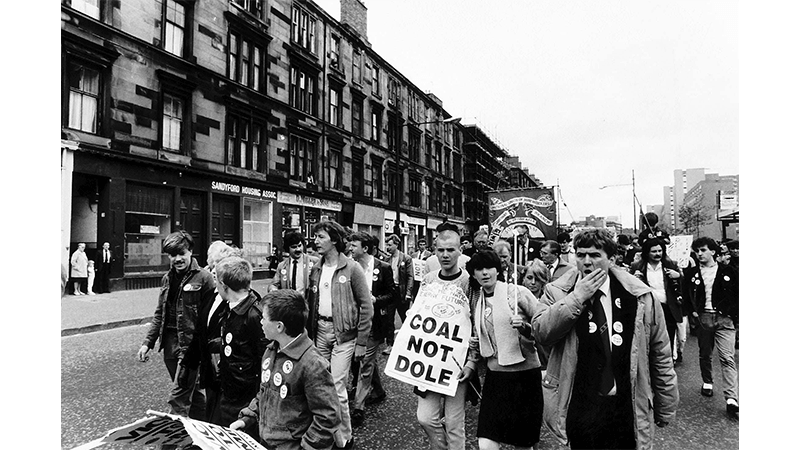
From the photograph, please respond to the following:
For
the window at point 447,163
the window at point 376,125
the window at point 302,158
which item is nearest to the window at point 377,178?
the window at point 376,125

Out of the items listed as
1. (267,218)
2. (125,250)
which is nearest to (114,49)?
(125,250)

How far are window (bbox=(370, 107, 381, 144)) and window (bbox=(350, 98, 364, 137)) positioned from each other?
71.7 inches

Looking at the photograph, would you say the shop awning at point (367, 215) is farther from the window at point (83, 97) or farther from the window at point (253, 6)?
the window at point (83, 97)

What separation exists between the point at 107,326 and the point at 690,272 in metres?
11.3

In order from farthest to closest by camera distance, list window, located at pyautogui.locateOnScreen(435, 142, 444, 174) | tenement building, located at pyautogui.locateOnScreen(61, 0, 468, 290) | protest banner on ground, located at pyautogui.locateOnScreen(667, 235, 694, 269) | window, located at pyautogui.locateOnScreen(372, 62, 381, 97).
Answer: window, located at pyautogui.locateOnScreen(435, 142, 444, 174) < window, located at pyautogui.locateOnScreen(372, 62, 381, 97) < tenement building, located at pyautogui.locateOnScreen(61, 0, 468, 290) < protest banner on ground, located at pyautogui.locateOnScreen(667, 235, 694, 269)

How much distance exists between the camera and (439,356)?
3566 millimetres

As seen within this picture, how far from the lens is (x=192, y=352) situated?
13.5 feet

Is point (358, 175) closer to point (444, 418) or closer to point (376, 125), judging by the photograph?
point (376, 125)

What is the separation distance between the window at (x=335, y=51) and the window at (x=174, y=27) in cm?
1084

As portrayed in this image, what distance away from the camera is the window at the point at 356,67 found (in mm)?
30750

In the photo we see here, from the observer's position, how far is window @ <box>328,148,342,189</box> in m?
27.9

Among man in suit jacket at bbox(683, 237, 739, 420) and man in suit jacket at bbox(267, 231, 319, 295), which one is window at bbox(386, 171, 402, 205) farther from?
man in suit jacket at bbox(683, 237, 739, 420)

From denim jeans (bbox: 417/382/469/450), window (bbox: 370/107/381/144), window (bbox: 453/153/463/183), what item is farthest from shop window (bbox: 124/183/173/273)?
window (bbox: 453/153/463/183)

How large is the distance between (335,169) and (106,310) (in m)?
18.2
